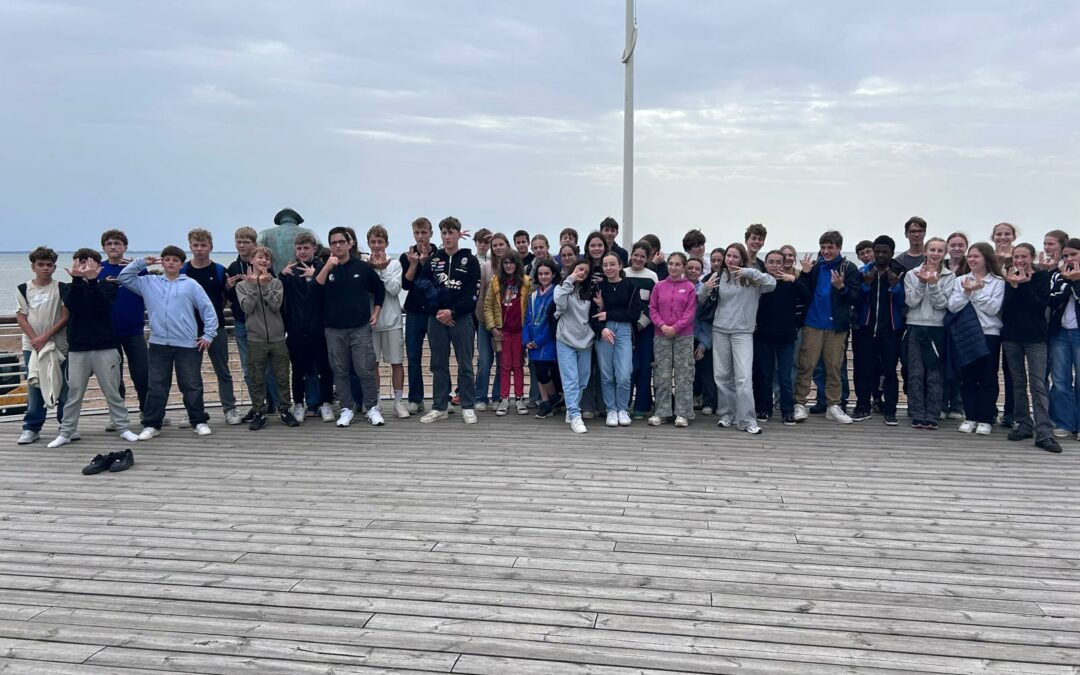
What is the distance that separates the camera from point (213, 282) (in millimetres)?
7125

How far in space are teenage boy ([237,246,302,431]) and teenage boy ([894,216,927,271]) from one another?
6.00 m

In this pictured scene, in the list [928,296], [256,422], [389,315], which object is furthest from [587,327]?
[256,422]

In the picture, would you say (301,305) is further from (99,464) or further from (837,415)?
Answer: (837,415)

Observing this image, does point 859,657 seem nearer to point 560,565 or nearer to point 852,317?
point 560,565

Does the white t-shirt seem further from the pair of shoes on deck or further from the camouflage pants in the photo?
the camouflage pants

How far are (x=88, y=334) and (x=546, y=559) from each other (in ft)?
15.6

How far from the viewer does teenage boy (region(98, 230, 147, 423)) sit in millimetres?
6684

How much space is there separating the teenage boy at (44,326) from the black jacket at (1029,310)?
26.9ft

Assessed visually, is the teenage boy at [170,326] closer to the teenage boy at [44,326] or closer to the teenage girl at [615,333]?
the teenage boy at [44,326]

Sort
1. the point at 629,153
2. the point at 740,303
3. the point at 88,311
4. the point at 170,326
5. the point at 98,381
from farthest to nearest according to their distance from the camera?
the point at 629,153 → the point at 740,303 → the point at 170,326 → the point at 98,381 → the point at 88,311

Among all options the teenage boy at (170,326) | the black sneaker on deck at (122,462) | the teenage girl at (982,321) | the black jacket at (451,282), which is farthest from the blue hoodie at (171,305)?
the teenage girl at (982,321)

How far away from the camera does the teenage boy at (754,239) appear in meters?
7.04

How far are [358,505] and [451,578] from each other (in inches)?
54.8

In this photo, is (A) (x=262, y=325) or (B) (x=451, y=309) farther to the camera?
(B) (x=451, y=309)
